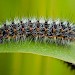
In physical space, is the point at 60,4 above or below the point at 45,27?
above

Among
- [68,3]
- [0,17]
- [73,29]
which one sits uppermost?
[68,3]

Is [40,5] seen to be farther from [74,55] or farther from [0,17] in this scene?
[74,55]

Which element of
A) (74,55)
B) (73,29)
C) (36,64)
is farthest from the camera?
(73,29)

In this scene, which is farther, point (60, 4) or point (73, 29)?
point (60, 4)

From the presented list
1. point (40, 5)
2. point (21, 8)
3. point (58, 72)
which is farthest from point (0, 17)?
point (58, 72)

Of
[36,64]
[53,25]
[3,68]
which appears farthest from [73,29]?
[3,68]

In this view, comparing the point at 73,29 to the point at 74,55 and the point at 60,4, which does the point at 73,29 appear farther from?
the point at 74,55

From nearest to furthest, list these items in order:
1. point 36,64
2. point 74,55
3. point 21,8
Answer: point 74,55
point 36,64
point 21,8
